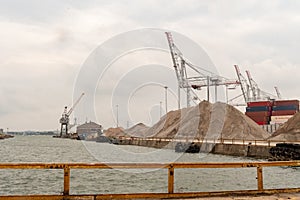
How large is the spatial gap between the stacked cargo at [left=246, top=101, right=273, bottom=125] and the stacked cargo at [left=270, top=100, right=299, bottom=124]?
5.68 ft

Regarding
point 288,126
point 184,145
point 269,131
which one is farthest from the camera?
point 269,131

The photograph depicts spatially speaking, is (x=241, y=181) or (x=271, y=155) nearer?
(x=241, y=181)

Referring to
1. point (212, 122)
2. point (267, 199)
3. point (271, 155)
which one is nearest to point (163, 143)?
point (212, 122)

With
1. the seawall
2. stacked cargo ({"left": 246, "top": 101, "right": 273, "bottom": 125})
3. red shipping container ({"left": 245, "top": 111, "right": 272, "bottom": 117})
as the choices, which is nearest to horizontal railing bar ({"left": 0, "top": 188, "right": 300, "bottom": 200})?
the seawall

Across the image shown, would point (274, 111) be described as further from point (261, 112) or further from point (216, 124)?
point (216, 124)

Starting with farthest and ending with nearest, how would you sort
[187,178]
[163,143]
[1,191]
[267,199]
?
1. [163,143]
2. [187,178]
3. [1,191]
4. [267,199]

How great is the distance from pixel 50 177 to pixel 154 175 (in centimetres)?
835

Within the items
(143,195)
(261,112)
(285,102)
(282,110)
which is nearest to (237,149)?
(143,195)

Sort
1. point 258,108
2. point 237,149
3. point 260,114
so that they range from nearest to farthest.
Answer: point 237,149, point 260,114, point 258,108

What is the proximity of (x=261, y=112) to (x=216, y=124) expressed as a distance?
1297 inches

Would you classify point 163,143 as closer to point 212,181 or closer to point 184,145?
point 184,145

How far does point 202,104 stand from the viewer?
122 meters

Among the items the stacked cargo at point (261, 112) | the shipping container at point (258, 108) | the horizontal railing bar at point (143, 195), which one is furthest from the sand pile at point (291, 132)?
the horizontal railing bar at point (143, 195)

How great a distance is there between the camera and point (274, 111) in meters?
132
